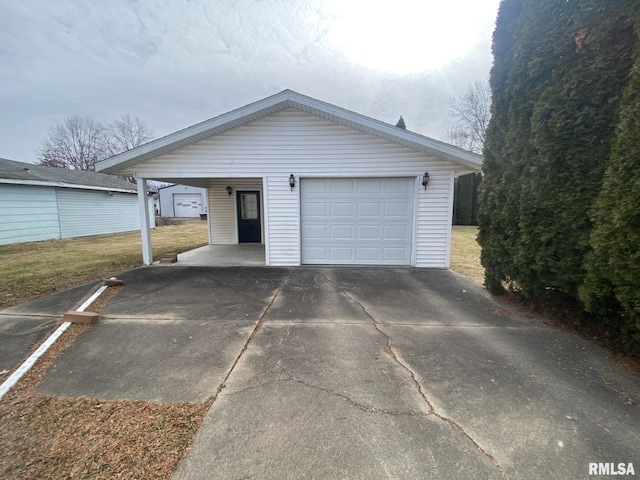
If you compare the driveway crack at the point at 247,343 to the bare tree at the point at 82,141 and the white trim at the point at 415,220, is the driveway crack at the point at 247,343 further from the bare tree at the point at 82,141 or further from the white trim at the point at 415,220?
the bare tree at the point at 82,141

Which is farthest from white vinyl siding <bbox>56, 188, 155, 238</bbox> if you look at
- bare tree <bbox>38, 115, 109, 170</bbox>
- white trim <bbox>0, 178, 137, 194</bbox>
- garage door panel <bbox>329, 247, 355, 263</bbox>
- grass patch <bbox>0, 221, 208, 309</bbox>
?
bare tree <bbox>38, 115, 109, 170</bbox>

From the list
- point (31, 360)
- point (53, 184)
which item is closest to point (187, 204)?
point (53, 184)

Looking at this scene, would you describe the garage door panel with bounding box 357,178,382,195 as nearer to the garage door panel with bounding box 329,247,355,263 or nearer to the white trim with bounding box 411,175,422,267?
the white trim with bounding box 411,175,422,267

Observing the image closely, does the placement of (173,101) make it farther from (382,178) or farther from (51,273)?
(382,178)

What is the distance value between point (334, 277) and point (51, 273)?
7169mm

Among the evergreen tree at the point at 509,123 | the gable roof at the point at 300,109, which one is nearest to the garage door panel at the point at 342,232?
the gable roof at the point at 300,109

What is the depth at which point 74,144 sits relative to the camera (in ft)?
98.9

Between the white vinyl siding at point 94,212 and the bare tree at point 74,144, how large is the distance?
18244 mm

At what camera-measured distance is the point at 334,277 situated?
611 cm

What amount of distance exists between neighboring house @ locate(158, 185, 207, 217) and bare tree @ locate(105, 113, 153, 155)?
7.48m

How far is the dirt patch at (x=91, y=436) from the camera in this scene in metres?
1.66

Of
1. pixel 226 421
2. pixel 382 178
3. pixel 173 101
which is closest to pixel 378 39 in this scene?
pixel 382 178
